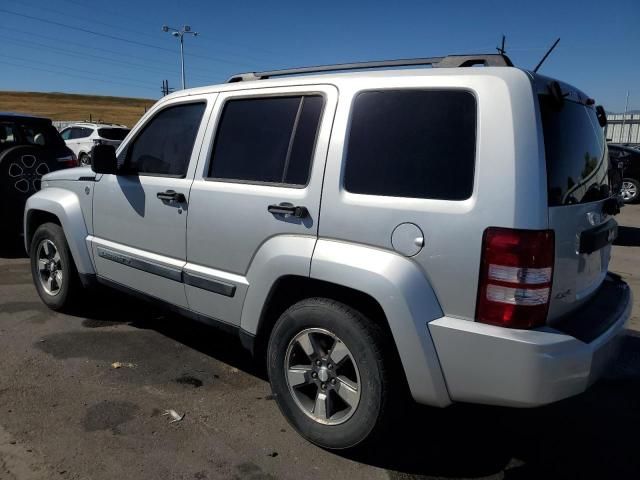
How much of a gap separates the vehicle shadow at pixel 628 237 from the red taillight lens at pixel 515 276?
24.9 ft

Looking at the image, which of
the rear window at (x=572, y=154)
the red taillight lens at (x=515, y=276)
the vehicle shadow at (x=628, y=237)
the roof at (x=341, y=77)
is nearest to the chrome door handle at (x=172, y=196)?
the roof at (x=341, y=77)

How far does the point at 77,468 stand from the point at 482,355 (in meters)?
2.00

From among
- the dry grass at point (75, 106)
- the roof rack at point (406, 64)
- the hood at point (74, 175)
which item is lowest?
the hood at point (74, 175)

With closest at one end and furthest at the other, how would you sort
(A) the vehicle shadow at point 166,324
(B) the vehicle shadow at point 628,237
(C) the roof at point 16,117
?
(A) the vehicle shadow at point 166,324 < (C) the roof at point 16,117 < (B) the vehicle shadow at point 628,237

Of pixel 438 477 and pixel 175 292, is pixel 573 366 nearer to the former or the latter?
pixel 438 477

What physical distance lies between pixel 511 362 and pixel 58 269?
4009 mm

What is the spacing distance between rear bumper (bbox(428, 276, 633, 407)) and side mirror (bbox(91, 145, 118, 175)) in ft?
8.78

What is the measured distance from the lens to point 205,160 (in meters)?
3.34

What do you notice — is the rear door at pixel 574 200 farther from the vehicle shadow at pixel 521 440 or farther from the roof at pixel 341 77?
the vehicle shadow at pixel 521 440

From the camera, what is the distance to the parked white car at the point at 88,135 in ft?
60.4

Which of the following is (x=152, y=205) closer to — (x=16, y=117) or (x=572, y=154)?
(x=572, y=154)

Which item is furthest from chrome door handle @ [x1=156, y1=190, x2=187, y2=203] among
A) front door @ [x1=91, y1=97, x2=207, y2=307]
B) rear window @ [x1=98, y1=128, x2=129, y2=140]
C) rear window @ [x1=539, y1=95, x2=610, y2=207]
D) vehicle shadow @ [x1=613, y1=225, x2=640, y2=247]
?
rear window @ [x1=98, y1=128, x2=129, y2=140]

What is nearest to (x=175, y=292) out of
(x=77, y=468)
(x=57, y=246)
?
(x=77, y=468)

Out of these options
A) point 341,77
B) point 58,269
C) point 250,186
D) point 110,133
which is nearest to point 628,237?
point 341,77
